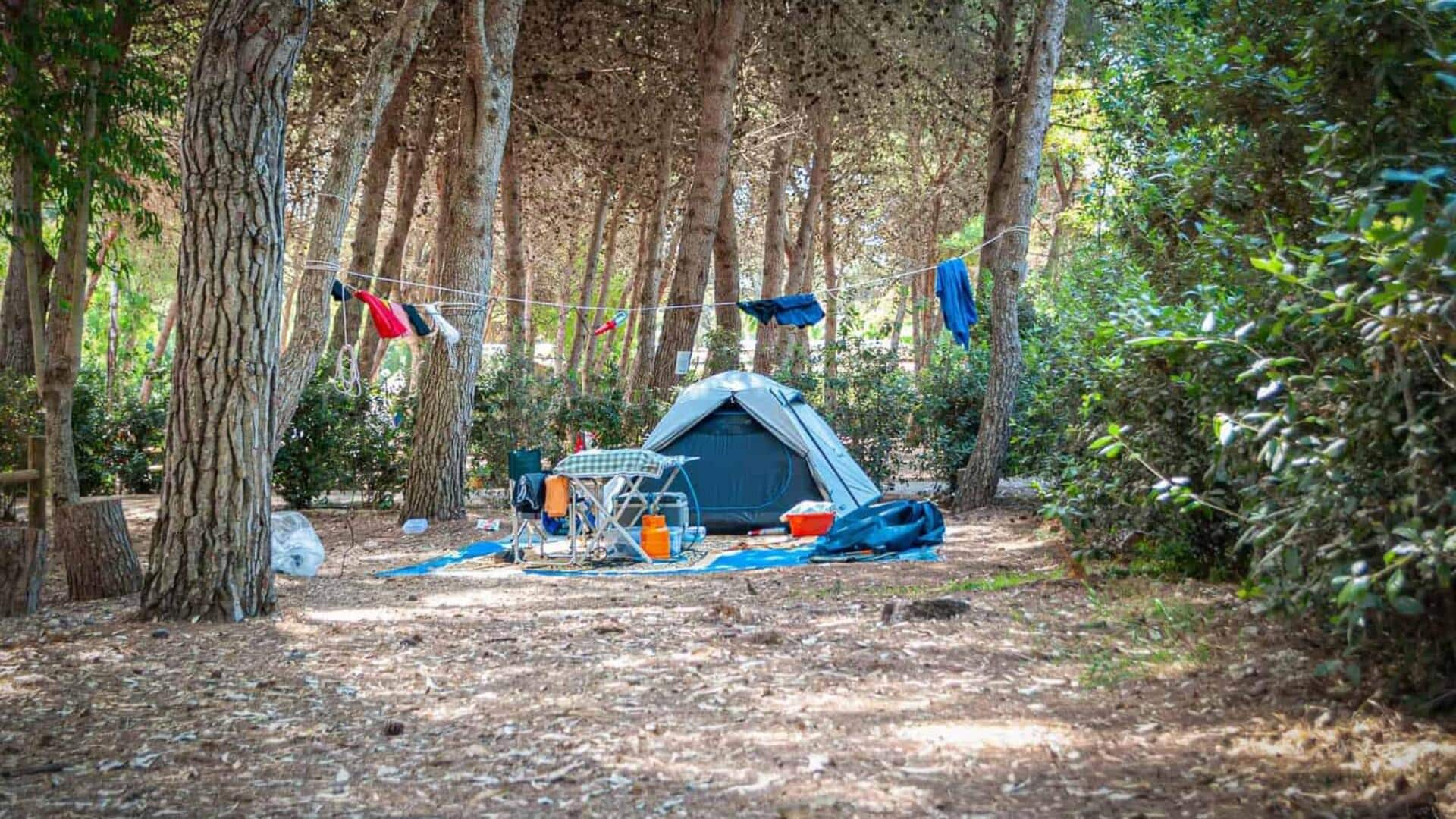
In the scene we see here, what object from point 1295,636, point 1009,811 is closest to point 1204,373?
point 1295,636

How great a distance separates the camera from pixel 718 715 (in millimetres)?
3928

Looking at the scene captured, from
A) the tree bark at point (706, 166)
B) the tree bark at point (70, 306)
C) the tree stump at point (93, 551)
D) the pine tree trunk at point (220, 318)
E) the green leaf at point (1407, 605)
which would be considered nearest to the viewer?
the green leaf at point (1407, 605)

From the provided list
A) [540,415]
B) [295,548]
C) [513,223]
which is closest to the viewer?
[295,548]

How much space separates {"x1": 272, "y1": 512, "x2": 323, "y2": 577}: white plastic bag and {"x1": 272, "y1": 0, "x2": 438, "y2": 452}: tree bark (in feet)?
2.88

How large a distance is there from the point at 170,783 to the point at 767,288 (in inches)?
607

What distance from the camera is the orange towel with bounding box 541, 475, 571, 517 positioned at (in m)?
8.36

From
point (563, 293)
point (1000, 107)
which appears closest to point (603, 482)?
point (1000, 107)

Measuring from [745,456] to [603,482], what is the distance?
7.05 ft

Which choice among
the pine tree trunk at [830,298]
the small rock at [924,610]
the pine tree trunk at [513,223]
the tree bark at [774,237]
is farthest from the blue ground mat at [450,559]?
the tree bark at [774,237]

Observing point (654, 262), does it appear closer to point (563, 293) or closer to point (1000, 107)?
point (1000, 107)

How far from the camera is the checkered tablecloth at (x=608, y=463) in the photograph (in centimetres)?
813

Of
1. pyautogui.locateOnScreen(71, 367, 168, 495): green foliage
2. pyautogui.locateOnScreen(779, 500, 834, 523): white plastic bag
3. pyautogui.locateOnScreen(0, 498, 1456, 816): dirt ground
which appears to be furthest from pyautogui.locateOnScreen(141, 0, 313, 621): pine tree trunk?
pyautogui.locateOnScreen(71, 367, 168, 495): green foliage

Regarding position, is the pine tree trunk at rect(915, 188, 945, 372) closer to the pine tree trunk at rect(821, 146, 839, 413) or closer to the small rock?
the pine tree trunk at rect(821, 146, 839, 413)

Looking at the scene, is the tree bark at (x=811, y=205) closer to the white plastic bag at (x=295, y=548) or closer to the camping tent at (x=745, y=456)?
the camping tent at (x=745, y=456)
